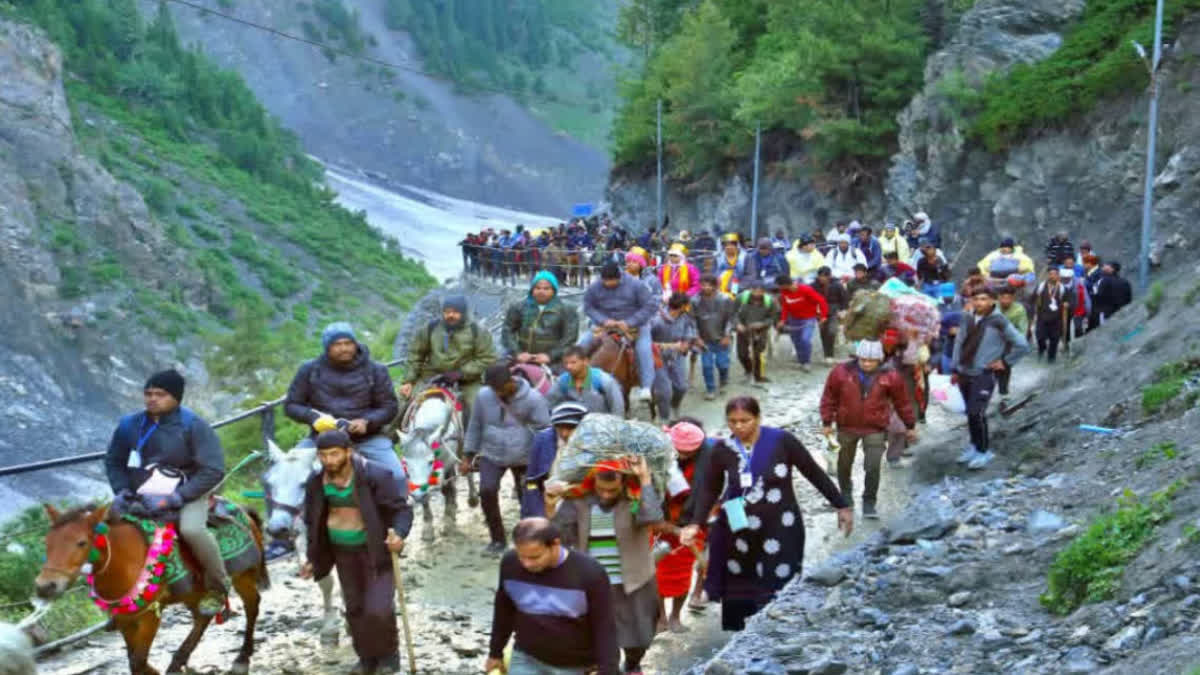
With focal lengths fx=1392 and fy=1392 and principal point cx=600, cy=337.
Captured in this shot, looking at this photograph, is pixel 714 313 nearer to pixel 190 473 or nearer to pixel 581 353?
pixel 581 353

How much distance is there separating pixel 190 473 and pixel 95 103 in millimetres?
93085

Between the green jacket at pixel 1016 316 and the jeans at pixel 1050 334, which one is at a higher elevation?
the green jacket at pixel 1016 316

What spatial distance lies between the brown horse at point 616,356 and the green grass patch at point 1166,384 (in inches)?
216

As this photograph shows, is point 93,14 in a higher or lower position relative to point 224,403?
higher

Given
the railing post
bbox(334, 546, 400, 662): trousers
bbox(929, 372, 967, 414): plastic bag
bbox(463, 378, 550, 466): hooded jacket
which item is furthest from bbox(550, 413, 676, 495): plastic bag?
bbox(929, 372, 967, 414): plastic bag

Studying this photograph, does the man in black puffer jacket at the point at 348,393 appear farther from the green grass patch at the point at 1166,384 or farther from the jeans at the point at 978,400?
the green grass patch at the point at 1166,384

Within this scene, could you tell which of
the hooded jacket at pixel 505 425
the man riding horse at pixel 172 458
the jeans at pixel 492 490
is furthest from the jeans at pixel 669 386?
the man riding horse at pixel 172 458

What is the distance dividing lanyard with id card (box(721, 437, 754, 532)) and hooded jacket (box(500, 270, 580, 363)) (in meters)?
5.91

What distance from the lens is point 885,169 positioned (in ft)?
149

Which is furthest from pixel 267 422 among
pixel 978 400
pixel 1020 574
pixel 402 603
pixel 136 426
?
pixel 1020 574

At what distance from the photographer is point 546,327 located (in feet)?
47.3

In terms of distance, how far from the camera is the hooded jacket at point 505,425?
1171cm

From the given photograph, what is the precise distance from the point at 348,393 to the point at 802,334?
11.1 m

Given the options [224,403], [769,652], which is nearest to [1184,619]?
[769,652]
